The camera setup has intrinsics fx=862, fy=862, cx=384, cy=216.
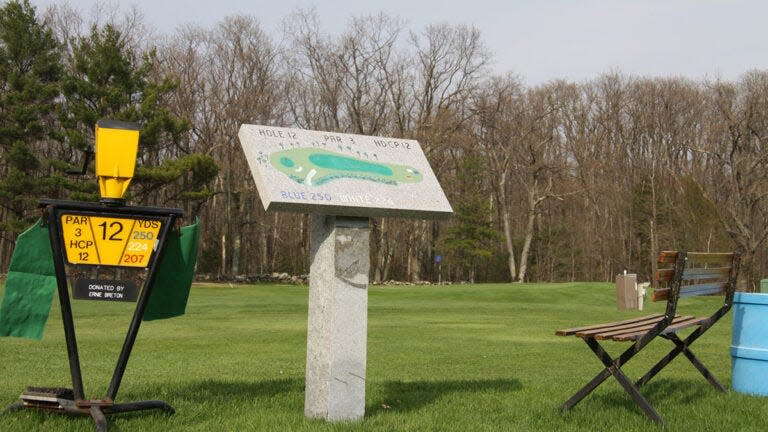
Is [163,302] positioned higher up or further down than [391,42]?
further down

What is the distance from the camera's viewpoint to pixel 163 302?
6.84 m

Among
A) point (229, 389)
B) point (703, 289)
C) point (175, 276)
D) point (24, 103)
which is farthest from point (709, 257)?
point (24, 103)

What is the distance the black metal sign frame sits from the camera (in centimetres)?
595

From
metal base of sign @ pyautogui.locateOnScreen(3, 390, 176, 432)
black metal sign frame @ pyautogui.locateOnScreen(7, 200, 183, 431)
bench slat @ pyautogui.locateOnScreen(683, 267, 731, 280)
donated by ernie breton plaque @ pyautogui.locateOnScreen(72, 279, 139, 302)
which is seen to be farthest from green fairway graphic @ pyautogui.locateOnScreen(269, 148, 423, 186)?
bench slat @ pyautogui.locateOnScreen(683, 267, 731, 280)

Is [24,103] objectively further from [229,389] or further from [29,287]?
[29,287]

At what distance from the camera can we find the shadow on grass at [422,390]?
731 cm

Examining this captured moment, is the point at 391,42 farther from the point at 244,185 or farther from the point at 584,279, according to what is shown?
the point at 584,279

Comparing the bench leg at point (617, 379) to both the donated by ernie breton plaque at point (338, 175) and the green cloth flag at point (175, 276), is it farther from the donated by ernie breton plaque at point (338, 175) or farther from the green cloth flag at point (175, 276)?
the green cloth flag at point (175, 276)

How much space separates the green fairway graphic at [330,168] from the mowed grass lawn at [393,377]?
181 cm

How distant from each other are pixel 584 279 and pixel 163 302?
58641mm

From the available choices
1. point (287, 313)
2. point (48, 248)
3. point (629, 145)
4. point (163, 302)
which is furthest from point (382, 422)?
point (629, 145)

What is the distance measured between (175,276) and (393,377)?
12.8 feet

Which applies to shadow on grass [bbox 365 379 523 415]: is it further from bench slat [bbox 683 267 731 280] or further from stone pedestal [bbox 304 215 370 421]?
bench slat [bbox 683 267 731 280]

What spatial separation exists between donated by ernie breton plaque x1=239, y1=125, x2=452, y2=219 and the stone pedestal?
23 cm
